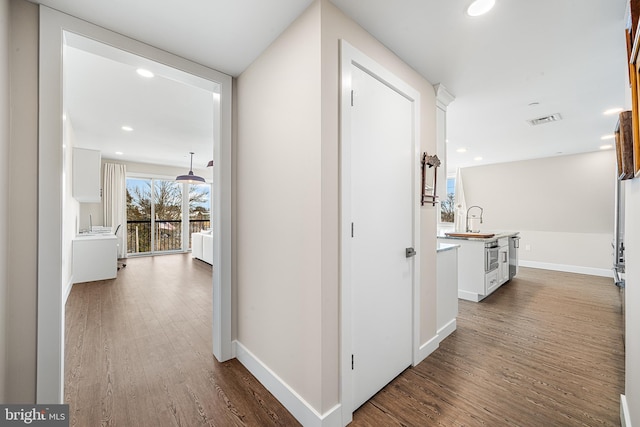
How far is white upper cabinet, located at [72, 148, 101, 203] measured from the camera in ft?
14.5

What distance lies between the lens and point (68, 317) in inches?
120

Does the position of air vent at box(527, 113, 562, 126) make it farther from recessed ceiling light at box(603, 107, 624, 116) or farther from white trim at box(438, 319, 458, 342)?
white trim at box(438, 319, 458, 342)

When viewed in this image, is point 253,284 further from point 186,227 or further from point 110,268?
point 186,227

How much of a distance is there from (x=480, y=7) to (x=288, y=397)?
2663 millimetres

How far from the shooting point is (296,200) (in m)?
1.61

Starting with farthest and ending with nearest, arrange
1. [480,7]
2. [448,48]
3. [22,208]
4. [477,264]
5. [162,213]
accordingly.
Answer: [162,213] → [477,264] → [448,48] → [480,7] → [22,208]

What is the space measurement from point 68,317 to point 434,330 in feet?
13.4

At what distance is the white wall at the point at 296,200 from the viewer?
1450 mm

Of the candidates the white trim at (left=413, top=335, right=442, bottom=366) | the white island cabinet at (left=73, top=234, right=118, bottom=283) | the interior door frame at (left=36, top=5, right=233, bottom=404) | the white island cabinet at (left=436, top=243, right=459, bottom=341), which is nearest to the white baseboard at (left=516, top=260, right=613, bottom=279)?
the white island cabinet at (left=436, top=243, right=459, bottom=341)

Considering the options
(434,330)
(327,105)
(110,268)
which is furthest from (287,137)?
(110,268)

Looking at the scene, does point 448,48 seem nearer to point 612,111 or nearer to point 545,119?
point 545,119

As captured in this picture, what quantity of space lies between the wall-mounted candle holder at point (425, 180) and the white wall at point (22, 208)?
8.65 feet

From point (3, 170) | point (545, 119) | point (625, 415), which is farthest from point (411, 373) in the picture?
point (545, 119)

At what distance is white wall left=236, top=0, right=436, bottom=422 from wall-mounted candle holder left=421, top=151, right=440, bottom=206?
0.65 meters
